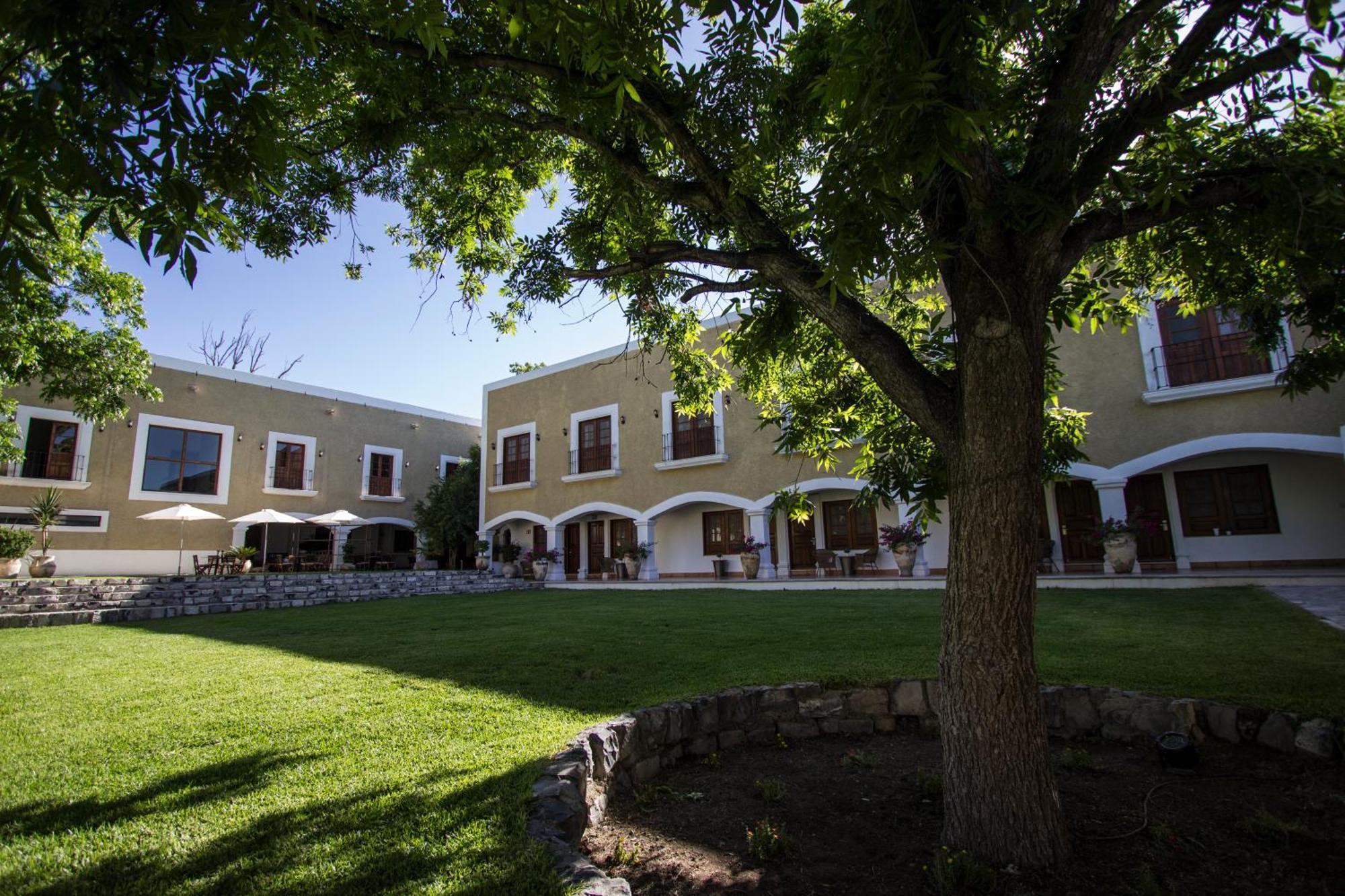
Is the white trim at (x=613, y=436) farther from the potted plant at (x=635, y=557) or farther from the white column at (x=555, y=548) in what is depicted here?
the potted plant at (x=635, y=557)

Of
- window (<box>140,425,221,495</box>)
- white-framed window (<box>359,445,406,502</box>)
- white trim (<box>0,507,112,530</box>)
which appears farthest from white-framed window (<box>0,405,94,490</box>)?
white-framed window (<box>359,445,406,502</box>)

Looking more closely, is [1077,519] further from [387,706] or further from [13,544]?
[13,544]

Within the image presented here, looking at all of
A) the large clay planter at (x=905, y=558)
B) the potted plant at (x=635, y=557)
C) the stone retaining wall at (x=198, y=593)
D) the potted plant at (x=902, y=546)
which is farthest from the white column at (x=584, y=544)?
the large clay planter at (x=905, y=558)

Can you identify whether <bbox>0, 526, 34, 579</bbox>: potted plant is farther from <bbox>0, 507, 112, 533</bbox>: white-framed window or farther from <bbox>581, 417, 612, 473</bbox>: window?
<bbox>581, 417, 612, 473</bbox>: window

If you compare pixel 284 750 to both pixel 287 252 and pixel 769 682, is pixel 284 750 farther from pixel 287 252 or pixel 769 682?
pixel 287 252

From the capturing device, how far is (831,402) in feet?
13.2

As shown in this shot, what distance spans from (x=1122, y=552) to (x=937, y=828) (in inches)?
411

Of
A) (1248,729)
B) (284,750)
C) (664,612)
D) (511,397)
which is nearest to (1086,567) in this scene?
(664,612)

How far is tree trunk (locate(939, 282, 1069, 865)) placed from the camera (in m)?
2.42

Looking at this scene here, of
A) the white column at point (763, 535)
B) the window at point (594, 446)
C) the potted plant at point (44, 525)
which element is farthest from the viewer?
the window at point (594, 446)

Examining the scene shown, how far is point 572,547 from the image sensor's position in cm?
2056

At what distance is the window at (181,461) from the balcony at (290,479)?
151 cm

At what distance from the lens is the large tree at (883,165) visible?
1.58 metres

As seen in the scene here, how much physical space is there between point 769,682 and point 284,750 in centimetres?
272
